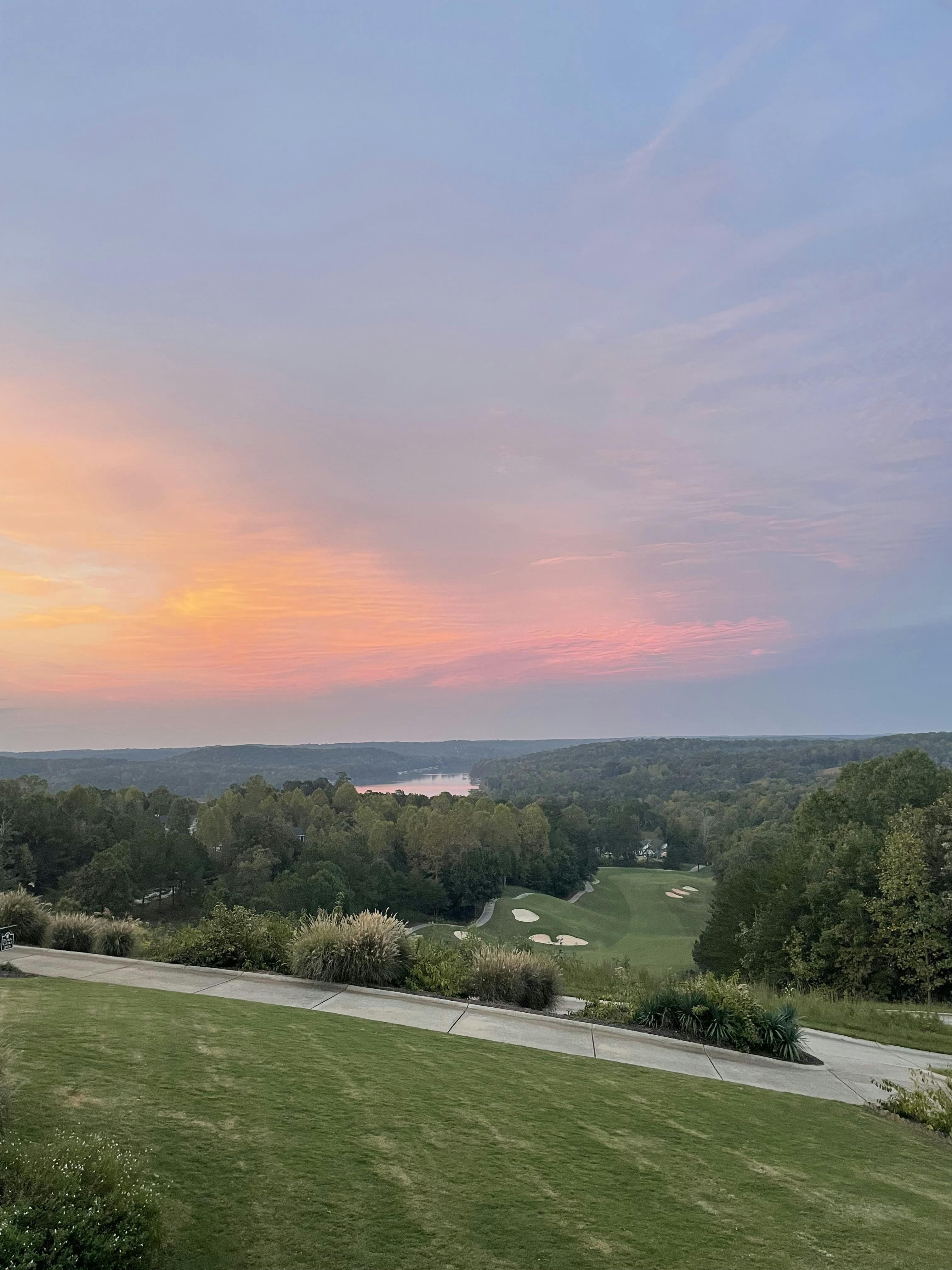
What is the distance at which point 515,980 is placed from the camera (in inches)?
417

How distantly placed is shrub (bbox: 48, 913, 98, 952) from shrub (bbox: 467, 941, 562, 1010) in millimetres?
6482

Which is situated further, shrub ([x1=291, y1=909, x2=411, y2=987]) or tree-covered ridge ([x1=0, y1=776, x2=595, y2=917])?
tree-covered ridge ([x1=0, y1=776, x2=595, y2=917])

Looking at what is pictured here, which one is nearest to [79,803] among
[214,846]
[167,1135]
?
[214,846]

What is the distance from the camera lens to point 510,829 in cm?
8469

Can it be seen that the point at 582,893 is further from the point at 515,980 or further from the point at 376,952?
the point at 376,952

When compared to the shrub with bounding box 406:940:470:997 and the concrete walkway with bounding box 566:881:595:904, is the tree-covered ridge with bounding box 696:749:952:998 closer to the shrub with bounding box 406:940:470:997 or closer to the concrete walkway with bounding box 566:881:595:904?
the shrub with bounding box 406:940:470:997

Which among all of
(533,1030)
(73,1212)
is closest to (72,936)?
(533,1030)

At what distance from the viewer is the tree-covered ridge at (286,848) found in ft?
189

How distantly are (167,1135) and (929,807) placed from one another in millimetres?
27793

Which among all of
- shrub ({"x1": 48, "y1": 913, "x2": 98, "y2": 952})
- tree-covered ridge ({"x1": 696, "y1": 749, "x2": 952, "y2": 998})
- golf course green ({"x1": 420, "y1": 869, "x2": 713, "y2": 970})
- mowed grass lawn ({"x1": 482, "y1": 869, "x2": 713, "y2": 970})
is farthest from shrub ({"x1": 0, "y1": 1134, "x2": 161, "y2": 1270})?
mowed grass lawn ({"x1": 482, "y1": 869, "x2": 713, "y2": 970})

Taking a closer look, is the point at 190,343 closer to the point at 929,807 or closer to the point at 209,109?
the point at 209,109

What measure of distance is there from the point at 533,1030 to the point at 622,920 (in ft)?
206

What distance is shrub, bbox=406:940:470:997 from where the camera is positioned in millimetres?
10406

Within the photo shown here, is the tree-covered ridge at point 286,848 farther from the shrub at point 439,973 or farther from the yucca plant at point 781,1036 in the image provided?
the yucca plant at point 781,1036
